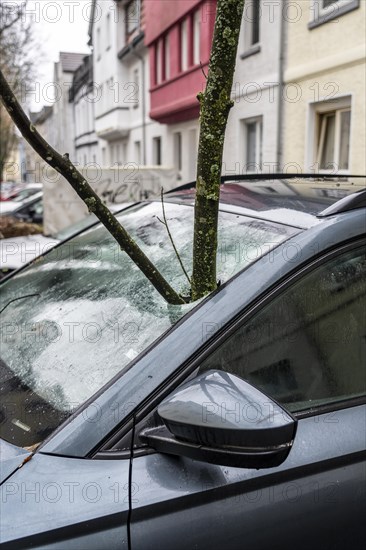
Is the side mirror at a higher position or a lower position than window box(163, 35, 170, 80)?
lower

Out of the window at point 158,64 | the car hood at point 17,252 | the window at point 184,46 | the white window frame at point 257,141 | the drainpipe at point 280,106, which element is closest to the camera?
the car hood at point 17,252

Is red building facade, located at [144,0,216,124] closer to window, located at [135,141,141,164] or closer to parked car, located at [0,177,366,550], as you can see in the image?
window, located at [135,141,141,164]

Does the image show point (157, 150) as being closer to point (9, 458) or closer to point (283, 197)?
point (283, 197)

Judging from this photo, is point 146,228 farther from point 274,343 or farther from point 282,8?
point 282,8

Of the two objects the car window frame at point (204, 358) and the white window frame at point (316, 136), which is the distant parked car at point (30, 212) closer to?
the white window frame at point (316, 136)

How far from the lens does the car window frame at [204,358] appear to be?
132cm

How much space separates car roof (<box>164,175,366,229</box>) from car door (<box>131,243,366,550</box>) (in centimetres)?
22

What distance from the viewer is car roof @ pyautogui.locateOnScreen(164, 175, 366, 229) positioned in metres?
1.75

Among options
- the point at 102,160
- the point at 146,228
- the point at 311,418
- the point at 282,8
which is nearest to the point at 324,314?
the point at 311,418

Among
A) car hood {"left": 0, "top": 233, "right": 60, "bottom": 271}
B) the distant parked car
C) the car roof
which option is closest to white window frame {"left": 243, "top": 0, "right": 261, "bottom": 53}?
the distant parked car

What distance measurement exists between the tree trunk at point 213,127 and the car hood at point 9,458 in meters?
0.66

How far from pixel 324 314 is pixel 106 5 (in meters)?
25.2

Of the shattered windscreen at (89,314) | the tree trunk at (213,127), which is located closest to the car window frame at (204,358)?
the shattered windscreen at (89,314)

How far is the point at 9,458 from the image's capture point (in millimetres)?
1329
